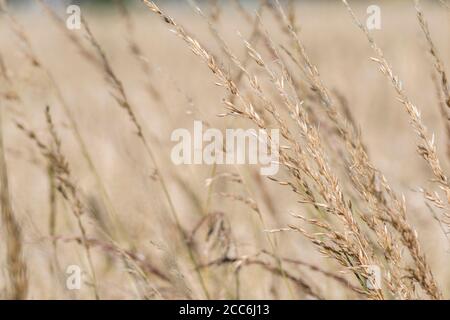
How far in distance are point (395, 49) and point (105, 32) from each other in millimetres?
6370

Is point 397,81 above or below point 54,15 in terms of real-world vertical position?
below

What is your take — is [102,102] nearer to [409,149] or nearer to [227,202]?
[409,149]

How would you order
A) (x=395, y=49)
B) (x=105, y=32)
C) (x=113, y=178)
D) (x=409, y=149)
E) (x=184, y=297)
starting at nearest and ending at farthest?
(x=184, y=297) < (x=113, y=178) < (x=409, y=149) < (x=395, y=49) < (x=105, y=32)

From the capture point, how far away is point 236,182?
2377 millimetres

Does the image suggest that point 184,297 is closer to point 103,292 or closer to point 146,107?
point 103,292

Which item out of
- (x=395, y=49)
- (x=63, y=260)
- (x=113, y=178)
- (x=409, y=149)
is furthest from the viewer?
Result: (x=395, y=49)

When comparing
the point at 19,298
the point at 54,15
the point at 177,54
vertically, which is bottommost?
the point at 19,298

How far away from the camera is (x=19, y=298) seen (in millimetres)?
1196

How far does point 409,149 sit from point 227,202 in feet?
5.97

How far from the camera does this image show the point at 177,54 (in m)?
11.1

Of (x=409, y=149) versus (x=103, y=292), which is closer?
(x=103, y=292)

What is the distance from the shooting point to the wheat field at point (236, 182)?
117 centimetres

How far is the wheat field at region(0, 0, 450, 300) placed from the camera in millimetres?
1173

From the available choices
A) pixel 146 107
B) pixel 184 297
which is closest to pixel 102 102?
pixel 146 107
